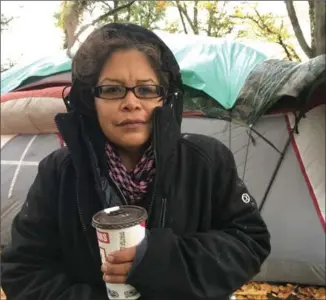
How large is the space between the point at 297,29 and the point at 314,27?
0.53 meters

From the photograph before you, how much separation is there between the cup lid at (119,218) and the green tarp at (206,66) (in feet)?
7.81

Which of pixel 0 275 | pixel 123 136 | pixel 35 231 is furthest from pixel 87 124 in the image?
pixel 0 275

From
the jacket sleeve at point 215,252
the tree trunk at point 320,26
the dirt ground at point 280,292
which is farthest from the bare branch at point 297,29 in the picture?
the jacket sleeve at point 215,252

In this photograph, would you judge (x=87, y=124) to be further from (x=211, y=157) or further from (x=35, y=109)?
(x=35, y=109)

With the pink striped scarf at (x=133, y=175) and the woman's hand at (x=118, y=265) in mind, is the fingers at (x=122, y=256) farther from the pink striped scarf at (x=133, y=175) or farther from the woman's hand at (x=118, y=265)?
the pink striped scarf at (x=133, y=175)

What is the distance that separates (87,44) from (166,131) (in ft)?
1.35

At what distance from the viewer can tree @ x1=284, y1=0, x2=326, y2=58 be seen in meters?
3.31

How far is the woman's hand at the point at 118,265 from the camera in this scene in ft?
3.87

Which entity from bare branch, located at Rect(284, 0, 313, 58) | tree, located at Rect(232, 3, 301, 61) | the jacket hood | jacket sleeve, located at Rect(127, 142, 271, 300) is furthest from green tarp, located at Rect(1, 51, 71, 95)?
jacket sleeve, located at Rect(127, 142, 271, 300)

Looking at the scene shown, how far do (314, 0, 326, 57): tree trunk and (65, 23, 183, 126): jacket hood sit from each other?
201 cm

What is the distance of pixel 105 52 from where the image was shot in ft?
4.86

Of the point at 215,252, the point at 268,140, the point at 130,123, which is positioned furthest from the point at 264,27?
the point at 215,252

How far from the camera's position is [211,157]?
150 centimetres

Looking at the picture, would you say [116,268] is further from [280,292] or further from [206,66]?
[206,66]
